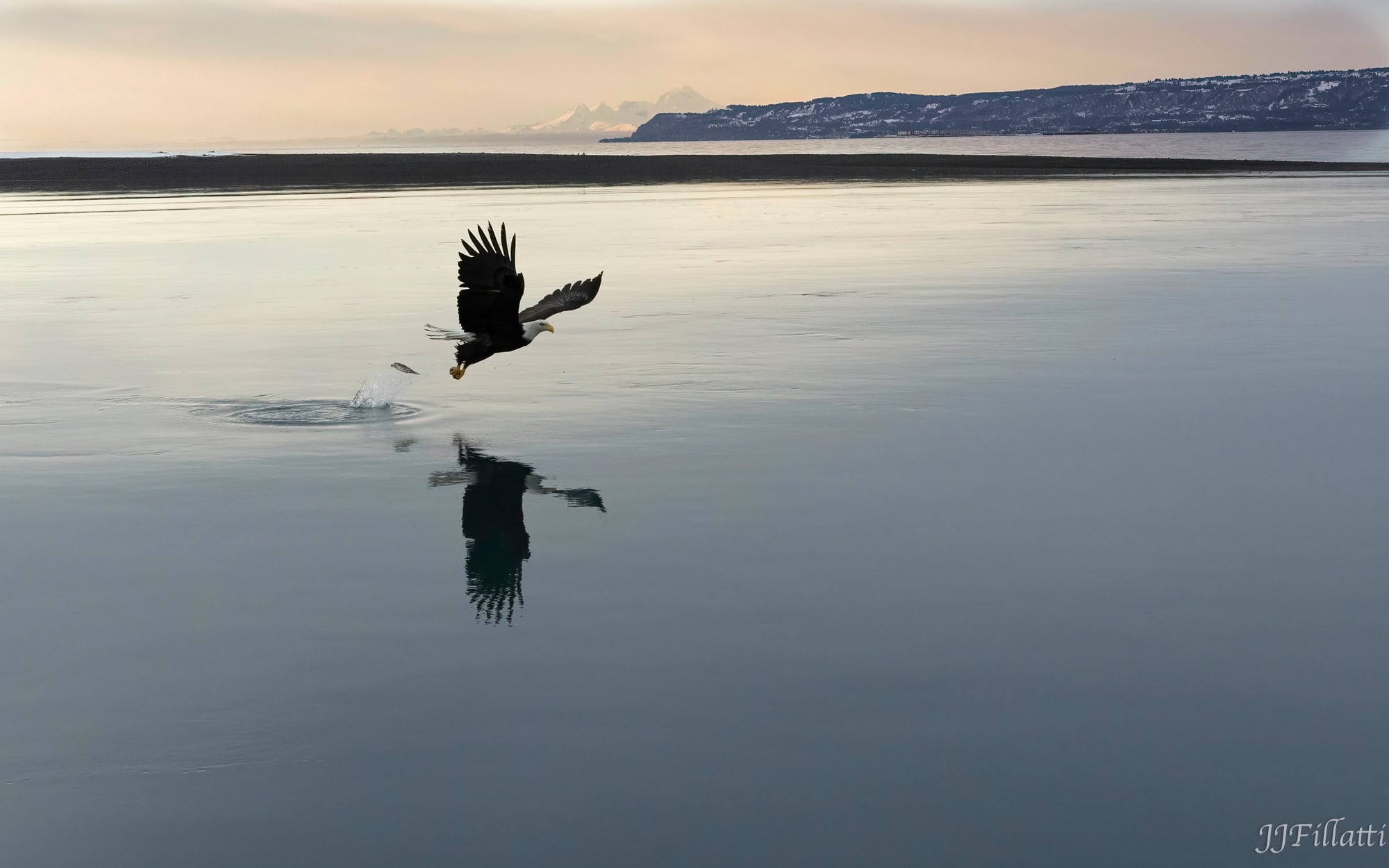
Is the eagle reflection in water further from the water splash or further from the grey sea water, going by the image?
the water splash

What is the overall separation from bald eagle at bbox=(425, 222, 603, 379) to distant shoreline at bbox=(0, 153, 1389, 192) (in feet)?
211

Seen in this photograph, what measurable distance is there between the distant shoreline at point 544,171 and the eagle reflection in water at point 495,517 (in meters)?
66.2

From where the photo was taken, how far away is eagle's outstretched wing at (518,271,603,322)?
566 inches

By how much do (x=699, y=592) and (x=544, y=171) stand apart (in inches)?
3634

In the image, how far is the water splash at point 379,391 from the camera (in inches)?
615

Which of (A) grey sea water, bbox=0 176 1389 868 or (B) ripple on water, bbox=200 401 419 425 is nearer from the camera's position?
(A) grey sea water, bbox=0 176 1389 868

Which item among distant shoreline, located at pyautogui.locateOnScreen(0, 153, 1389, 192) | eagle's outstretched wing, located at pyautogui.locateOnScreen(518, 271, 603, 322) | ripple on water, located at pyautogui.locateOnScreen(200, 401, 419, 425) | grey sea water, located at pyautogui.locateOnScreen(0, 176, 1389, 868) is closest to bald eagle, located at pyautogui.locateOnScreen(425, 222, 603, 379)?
eagle's outstretched wing, located at pyautogui.locateOnScreen(518, 271, 603, 322)

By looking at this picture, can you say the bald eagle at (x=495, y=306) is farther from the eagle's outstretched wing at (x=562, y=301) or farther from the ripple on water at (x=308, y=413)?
the ripple on water at (x=308, y=413)

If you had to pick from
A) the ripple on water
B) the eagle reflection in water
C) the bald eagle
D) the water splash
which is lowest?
the eagle reflection in water

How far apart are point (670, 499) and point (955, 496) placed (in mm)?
2247

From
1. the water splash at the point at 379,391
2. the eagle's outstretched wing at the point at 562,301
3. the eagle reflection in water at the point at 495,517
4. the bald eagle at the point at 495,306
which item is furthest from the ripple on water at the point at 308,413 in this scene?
the eagle's outstretched wing at the point at 562,301

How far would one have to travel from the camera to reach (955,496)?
11.5 m

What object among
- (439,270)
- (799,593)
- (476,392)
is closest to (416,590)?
(799,593)

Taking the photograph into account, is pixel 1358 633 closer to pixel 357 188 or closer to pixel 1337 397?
pixel 1337 397
